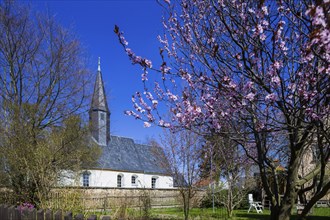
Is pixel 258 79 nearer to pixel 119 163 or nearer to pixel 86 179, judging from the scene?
pixel 86 179

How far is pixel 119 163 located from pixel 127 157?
2.68 meters

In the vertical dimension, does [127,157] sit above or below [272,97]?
above

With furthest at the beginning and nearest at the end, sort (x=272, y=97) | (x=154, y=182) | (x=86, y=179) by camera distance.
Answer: (x=154, y=182), (x=86, y=179), (x=272, y=97)

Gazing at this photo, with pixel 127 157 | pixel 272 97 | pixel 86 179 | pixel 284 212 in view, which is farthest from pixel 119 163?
pixel 272 97

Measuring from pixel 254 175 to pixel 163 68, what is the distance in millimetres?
16317

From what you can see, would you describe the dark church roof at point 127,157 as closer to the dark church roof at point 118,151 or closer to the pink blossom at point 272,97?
the dark church roof at point 118,151

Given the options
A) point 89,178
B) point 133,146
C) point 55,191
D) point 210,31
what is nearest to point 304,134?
point 210,31

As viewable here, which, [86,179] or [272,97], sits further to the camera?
[86,179]

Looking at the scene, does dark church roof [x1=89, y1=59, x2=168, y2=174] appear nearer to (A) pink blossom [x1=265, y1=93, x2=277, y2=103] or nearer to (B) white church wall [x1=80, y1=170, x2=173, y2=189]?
(B) white church wall [x1=80, y1=170, x2=173, y2=189]

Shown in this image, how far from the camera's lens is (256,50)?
4594mm

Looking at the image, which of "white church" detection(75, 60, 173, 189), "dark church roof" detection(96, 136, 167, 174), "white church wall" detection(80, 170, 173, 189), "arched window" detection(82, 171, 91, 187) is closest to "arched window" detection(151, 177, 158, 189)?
"white church" detection(75, 60, 173, 189)

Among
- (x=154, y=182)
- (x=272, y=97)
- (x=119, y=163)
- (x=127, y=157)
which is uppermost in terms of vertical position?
(x=127, y=157)

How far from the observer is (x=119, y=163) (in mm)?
42250

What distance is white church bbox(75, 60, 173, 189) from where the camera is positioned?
3850 cm
